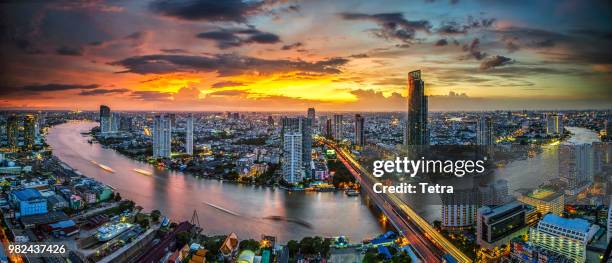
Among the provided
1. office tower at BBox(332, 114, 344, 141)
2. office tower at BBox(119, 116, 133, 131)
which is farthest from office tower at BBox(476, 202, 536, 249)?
office tower at BBox(119, 116, 133, 131)

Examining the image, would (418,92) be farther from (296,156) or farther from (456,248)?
(456,248)

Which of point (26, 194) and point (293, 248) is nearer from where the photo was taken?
point (293, 248)

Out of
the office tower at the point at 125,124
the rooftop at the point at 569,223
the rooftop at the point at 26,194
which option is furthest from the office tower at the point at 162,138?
the rooftop at the point at 569,223

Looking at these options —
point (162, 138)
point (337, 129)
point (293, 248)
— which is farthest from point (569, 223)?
point (337, 129)

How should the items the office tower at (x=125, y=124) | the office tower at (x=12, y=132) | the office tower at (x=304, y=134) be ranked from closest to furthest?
the office tower at (x=304, y=134) → the office tower at (x=12, y=132) → the office tower at (x=125, y=124)

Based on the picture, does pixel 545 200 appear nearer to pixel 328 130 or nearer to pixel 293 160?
pixel 293 160

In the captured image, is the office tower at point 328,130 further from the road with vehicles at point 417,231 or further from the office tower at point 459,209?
the office tower at point 459,209
